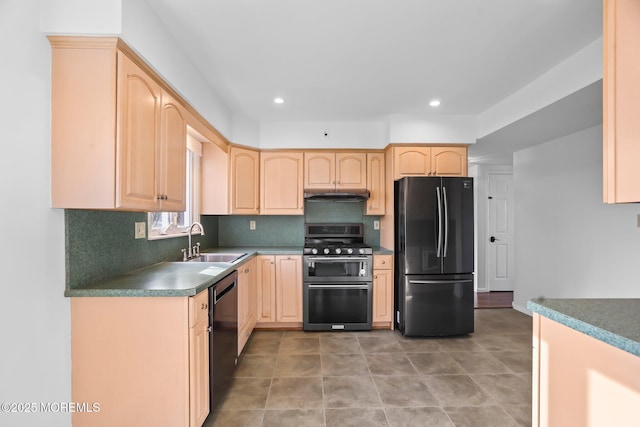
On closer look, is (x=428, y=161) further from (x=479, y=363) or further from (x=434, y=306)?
(x=479, y=363)

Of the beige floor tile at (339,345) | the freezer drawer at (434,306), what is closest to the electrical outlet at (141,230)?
the beige floor tile at (339,345)

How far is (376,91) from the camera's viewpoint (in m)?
2.76

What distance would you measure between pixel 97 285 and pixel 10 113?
0.91m

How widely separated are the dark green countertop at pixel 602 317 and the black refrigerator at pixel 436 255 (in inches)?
77.0

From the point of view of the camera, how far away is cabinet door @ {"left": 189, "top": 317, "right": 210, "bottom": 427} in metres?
1.59

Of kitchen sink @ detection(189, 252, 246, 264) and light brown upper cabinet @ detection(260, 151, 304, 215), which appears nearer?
kitchen sink @ detection(189, 252, 246, 264)

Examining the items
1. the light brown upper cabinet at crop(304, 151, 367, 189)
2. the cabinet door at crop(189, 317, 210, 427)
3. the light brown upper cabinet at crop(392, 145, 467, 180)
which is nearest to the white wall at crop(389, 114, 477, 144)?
the light brown upper cabinet at crop(392, 145, 467, 180)

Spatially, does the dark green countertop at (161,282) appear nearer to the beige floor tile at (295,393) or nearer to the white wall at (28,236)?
the white wall at (28,236)

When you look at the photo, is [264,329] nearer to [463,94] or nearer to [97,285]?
[97,285]

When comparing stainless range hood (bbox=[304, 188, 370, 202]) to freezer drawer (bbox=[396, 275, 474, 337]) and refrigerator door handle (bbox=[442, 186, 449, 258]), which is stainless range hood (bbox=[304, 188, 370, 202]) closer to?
refrigerator door handle (bbox=[442, 186, 449, 258])

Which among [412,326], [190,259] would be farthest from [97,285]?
[412,326]

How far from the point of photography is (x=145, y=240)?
2248 mm

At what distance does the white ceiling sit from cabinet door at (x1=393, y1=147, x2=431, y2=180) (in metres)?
0.62

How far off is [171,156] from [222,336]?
1263 millimetres
